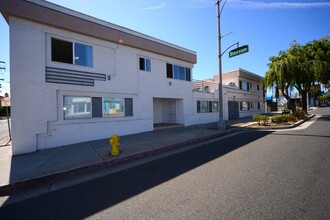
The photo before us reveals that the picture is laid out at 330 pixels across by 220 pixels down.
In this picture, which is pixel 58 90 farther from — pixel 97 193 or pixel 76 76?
pixel 97 193

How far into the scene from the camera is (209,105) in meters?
19.6

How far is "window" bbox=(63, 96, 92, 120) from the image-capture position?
9.59m

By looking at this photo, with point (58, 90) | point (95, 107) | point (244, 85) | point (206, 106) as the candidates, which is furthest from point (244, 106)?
point (58, 90)

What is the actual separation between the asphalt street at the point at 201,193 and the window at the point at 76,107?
5.83 metres

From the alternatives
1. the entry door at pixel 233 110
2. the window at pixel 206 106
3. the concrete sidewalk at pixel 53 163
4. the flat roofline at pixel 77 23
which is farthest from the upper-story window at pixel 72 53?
the entry door at pixel 233 110

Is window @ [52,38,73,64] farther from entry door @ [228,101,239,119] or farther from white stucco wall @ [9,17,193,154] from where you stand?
entry door @ [228,101,239,119]

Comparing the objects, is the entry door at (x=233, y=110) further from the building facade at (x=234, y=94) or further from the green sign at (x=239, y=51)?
the green sign at (x=239, y=51)

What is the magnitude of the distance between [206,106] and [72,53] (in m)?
13.6

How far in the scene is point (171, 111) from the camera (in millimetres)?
16953

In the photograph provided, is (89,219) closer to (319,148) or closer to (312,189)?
(312,189)

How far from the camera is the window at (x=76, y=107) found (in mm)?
9586

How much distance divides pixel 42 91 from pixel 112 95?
148 inches

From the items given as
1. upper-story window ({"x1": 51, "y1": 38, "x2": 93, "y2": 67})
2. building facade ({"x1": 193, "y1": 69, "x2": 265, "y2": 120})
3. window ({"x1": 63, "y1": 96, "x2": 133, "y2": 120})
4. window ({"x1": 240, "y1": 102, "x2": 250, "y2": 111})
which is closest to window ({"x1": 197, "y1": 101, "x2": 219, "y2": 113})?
building facade ({"x1": 193, "y1": 69, "x2": 265, "y2": 120})

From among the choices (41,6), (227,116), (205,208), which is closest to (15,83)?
(41,6)
